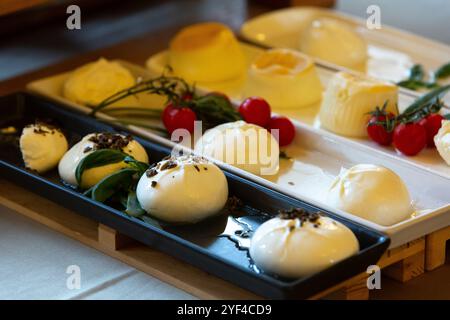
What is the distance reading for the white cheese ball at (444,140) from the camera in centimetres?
248

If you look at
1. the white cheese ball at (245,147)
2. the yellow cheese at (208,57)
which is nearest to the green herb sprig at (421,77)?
the yellow cheese at (208,57)

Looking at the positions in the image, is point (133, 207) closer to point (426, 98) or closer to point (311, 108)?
point (311, 108)

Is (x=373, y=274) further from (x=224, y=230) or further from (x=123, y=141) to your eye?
(x=123, y=141)

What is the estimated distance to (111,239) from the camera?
7.51 ft

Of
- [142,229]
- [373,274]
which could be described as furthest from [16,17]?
[373,274]

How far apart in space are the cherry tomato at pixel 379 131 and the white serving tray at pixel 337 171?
0.28 ft

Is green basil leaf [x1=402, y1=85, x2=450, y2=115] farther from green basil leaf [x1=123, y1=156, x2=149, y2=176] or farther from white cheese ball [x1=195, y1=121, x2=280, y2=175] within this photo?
A: green basil leaf [x1=123, y1=156, x2=149, y2=176]

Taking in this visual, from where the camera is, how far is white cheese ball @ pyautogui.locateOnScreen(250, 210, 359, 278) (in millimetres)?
1971

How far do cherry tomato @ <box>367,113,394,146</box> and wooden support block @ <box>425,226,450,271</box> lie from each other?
0.44 meters

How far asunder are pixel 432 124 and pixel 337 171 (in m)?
0.29

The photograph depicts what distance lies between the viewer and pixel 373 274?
6.98ft

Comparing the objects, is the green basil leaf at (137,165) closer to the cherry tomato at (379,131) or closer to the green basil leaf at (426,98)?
the cherry tomato at (379,131)

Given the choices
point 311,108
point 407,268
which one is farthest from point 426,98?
point 407,268

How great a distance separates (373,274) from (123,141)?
0.74 meters
